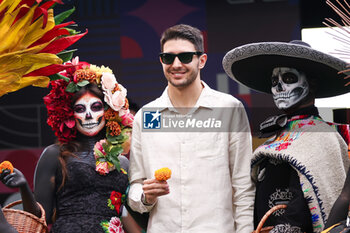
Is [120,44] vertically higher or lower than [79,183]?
higher

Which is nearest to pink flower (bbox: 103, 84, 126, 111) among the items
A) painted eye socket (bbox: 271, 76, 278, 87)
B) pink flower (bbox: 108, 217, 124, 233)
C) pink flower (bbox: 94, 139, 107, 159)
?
pink flower (bbox: 94, 139, 107, 159)

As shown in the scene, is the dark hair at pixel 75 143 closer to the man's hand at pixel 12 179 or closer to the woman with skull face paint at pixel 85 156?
the woman with skull face paint at pixel 85 156

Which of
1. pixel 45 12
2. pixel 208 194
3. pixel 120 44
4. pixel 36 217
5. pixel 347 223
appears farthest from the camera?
pixel 120 44

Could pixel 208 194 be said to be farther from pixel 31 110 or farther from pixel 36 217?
pixel 31 110

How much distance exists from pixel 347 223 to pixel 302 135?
0.80m

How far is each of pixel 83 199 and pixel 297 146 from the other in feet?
4.31

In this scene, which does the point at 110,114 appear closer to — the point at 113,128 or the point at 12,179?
the point at 113,128

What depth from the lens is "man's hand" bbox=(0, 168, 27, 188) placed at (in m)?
3.08

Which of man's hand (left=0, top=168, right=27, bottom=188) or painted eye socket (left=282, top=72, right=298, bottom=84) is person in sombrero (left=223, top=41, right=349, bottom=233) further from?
man's hand (left=0, top=168, right=27, bottom=188)

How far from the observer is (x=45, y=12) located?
2.32 m

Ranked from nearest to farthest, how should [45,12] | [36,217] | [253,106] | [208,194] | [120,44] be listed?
[45,12] → [36,217] → [208,194] → [253,106] → [120,44]

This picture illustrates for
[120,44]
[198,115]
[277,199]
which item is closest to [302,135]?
[277,199]

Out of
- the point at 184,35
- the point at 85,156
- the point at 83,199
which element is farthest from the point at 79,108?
the point at 184,35

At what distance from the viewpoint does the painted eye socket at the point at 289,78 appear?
11.1 feet
